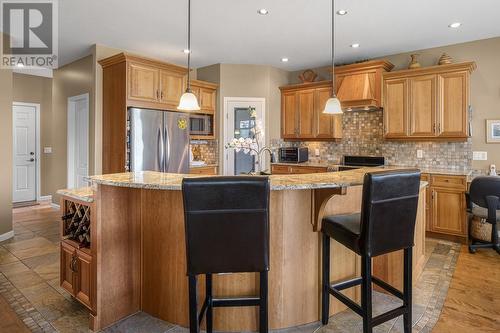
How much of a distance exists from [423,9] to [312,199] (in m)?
2.79

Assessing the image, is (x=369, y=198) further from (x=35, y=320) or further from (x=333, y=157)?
(x=333, y=157)

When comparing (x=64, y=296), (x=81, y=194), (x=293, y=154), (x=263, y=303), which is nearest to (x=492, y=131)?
(x=293, y=154)

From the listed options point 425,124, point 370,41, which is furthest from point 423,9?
point 425,124

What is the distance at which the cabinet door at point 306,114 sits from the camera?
569cm

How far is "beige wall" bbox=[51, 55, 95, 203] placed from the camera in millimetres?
4930

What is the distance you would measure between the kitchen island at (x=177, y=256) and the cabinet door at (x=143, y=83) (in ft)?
8.32

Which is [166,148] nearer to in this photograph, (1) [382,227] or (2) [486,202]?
(1) [382,227]

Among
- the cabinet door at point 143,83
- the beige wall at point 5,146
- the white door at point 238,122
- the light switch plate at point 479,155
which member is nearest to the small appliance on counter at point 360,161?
the light switch plate at point 479,155

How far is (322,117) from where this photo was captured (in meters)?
5.56

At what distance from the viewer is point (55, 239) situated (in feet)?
13.7

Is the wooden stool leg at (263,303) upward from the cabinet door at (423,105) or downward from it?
downward

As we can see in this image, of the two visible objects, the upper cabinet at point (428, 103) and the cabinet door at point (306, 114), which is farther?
the cabinet door at point (306, 114)

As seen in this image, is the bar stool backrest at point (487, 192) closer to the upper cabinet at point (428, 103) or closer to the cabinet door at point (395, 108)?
the upper cabinet at point (428, 103)

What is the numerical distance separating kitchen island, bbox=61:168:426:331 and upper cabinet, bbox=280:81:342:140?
3.37m
